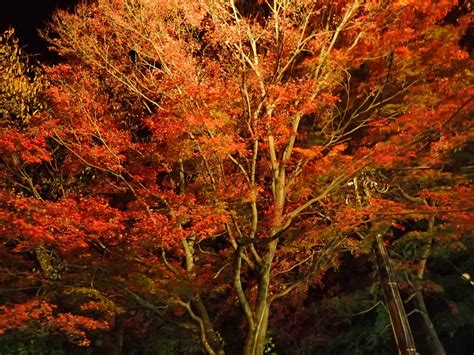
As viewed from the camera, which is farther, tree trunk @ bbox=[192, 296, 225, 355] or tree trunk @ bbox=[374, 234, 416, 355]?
tree trunk @ bbox=[192, 296, 225, 355]

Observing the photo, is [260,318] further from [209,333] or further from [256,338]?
[209,333]

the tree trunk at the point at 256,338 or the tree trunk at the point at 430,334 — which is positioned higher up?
the tree trunk at the point at 430,334

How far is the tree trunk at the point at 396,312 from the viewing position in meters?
8.99

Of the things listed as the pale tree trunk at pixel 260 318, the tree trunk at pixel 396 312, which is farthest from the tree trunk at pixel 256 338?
the tree trunk at pixel 396 312

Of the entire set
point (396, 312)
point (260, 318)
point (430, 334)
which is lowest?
point (396, 312)

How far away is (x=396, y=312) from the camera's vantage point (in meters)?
9.23

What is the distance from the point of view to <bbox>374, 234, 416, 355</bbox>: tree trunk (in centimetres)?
899

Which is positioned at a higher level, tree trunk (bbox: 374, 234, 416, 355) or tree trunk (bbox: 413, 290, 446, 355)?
tree trunk (bbox: 413, 290, 446, 355)

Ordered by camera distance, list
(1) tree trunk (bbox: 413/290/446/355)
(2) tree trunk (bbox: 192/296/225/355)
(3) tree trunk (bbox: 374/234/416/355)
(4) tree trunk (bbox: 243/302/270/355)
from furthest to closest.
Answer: (1) tree trunk (bbox: 413/290/446/355), (2) tree trunk (bbox: 192/296/225/355), (4) tree trunk (bbox: 243/302/270/355), (3) tree trunk (bbox: 374/234/416/355)

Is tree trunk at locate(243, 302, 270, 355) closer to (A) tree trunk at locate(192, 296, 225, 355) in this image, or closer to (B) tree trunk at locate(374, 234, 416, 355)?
(A) tree trunk at locate(192, 296, 225, 355)

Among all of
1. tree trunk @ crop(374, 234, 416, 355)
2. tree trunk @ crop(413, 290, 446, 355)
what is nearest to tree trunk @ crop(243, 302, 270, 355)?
tree trunk @ crop(374, 234, 416, 355)

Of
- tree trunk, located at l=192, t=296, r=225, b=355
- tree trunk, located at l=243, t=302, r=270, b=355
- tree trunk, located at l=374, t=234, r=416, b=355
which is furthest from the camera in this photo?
tree trunk, located at l=192, t=296, r=225, b=355

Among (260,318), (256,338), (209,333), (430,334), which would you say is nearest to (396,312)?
(260,318)

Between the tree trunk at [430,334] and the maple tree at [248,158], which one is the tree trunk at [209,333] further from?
the tree trunk at [430,334]
